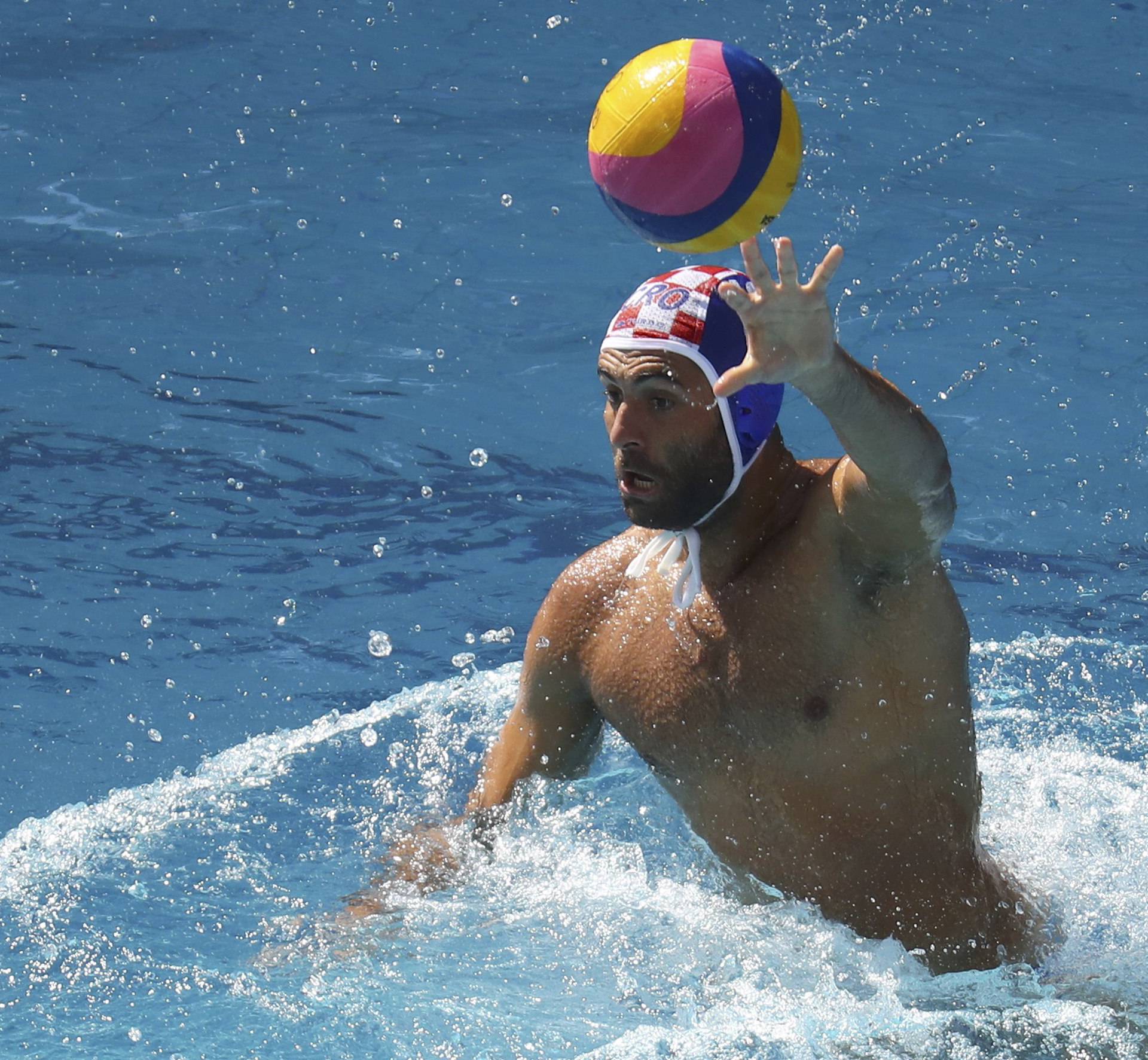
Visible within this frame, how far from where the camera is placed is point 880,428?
2807mm

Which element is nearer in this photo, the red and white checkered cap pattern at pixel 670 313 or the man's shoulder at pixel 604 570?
the red and white checkered cap pattern at pixel 670 313

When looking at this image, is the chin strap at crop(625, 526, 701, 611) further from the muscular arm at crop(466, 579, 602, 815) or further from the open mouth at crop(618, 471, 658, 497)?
the muscular arm at crop(466, 579, 602, 815)

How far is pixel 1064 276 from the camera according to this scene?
27.9 feet

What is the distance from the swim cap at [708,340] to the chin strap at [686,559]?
0.06 metres

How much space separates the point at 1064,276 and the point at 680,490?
5891 millimetres

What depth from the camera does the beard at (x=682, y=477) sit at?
10.7ft

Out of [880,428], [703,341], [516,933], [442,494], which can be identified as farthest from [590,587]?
[442,494]

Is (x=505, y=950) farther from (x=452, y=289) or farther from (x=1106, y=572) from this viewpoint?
(x=452, y=289)

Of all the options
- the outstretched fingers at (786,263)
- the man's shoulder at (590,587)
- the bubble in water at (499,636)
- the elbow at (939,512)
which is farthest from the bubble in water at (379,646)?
the outstretched fingers at (786,263)

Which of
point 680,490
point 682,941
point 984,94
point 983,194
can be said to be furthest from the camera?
point 984,94

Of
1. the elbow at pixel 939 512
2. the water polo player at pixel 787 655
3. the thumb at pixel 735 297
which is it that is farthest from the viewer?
the water polo player at pixel 787 655

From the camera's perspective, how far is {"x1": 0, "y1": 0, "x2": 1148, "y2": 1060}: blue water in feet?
12.4

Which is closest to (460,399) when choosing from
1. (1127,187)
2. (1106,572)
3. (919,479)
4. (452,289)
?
(452,289)

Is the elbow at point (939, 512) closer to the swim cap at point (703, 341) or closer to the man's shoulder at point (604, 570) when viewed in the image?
the swim cap at point (703, 341)
